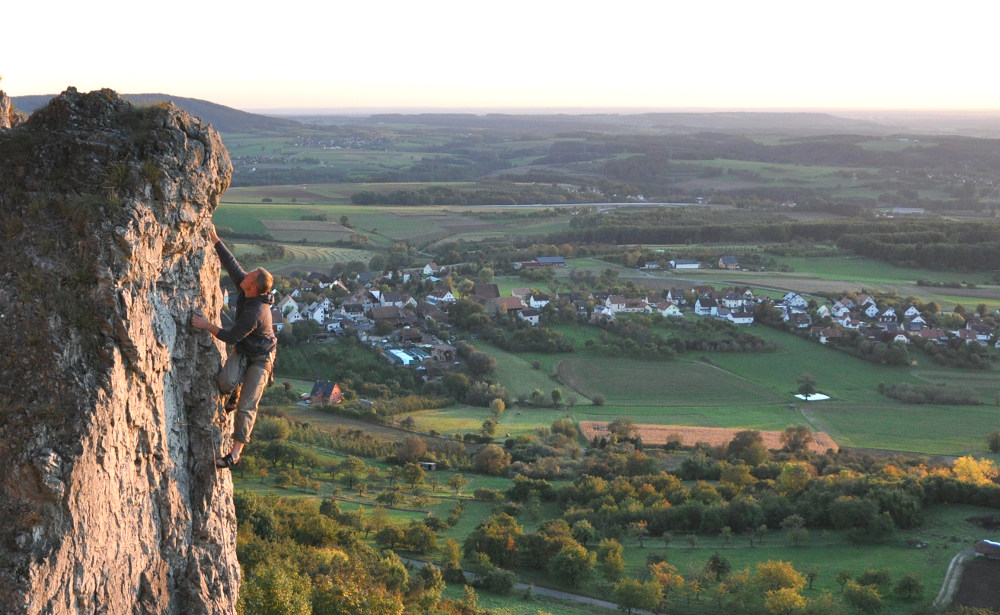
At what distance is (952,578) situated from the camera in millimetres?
24016

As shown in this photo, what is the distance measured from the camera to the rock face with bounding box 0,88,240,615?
6.06 metres

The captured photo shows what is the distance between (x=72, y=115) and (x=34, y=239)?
1.27m

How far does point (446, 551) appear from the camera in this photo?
2481 centimetres

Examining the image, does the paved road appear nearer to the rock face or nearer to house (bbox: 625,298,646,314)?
the rock face

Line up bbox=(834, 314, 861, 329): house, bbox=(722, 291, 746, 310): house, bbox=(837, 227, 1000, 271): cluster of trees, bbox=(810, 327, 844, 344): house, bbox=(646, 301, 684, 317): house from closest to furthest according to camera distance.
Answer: bbox=(810, 327, 844, 344): house, bbox=(834, 314, 861, 329): house, bbox=(646, 301, 684, 317): house, bbox=(722, 291, 746, 310): house, bbox=(837, 227, 1000, 271): cluster of trees

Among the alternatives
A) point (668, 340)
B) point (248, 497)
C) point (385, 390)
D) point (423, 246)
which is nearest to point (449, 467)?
point (385, 390)

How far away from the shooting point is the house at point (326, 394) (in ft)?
142

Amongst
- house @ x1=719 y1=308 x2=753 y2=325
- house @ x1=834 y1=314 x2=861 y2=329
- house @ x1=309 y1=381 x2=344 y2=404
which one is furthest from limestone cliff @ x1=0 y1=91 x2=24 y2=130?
house @ x1=834 y1=314 x2=861 y2=329

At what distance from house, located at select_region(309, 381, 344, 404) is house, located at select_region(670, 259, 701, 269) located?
144 feet

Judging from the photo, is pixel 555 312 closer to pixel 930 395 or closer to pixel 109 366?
pixel 930 395

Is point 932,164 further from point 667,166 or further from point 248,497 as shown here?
point 248,497

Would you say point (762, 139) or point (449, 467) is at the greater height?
point (762, 139)

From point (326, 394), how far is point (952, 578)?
30.5 m

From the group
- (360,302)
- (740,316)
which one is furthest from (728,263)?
(360,302)
